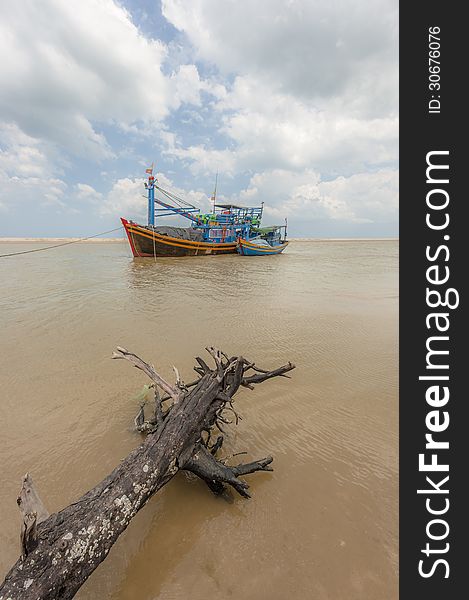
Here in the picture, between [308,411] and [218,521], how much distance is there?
200 cm

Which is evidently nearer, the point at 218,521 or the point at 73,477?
the point at 218,521

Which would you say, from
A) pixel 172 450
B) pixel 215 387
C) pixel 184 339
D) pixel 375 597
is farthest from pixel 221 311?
pixel 375 597

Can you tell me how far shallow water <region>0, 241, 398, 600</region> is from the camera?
2.08 m

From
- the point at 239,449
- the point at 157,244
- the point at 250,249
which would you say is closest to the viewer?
the point at 239,449

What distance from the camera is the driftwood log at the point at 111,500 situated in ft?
5.11

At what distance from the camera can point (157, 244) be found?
87.1 ft

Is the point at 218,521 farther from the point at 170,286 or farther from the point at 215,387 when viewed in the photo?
the point at 170,286

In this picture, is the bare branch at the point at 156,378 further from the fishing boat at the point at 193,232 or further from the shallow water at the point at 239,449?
the fishing boat at the point at 193,232

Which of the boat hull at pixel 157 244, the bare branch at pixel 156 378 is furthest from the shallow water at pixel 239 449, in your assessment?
the boat hull at pixel 157 244

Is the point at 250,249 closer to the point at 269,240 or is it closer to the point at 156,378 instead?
the point at 269,240

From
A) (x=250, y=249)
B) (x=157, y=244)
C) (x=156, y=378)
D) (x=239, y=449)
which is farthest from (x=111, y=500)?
(x=250, y=249)

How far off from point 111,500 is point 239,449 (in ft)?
5.55

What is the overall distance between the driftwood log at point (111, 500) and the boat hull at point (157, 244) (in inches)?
964

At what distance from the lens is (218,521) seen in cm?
242
